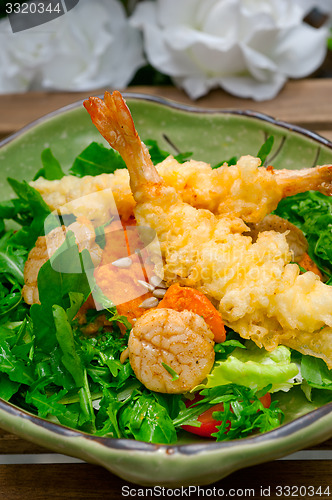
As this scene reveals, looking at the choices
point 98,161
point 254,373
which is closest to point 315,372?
point 254,373

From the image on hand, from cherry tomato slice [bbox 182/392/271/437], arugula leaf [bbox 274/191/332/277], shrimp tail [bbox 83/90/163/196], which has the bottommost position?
Answer: cherry tomato slice [bbox 182/392/271/437]

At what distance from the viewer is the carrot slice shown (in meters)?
2.76

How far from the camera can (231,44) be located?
5.16 m

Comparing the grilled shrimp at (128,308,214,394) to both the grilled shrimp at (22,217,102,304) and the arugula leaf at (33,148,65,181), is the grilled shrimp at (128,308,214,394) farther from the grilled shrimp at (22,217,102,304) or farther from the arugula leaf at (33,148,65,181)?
the arugula leaf at (33,148,65,181)

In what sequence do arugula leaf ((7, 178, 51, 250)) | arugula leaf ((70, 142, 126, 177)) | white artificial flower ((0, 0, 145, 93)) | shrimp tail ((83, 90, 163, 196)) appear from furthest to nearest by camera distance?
white artificial flower ((0, 0, 145, 93)) < arugula leaf ((70, 142, 126, 177)) < arugula leaf ((7, 178, 51, 250)) < shrimp tail ((83, 90, 163, 196))

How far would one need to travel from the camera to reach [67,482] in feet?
8.83

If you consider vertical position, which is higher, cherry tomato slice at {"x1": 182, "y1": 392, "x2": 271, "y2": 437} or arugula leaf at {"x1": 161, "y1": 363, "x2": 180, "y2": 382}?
arugula leaf at {"x1": 161, "y1": 363, "x2": 180, "y2": 382}

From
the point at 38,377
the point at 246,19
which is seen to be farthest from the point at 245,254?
the point at 246,19

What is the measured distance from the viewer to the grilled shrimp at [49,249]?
305 centimetres

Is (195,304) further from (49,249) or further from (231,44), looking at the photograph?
(231,44)

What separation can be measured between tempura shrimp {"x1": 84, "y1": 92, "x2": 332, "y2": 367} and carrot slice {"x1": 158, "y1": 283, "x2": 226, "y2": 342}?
60 mm

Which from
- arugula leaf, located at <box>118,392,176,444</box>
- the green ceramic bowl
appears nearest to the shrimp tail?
→ arugula leaf, located at <box>118,392,176,444</box>

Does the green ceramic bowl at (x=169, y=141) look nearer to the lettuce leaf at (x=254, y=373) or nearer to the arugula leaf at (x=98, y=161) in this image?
the lettuce leaf at (x=254, y=373)

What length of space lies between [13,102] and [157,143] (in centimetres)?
214
